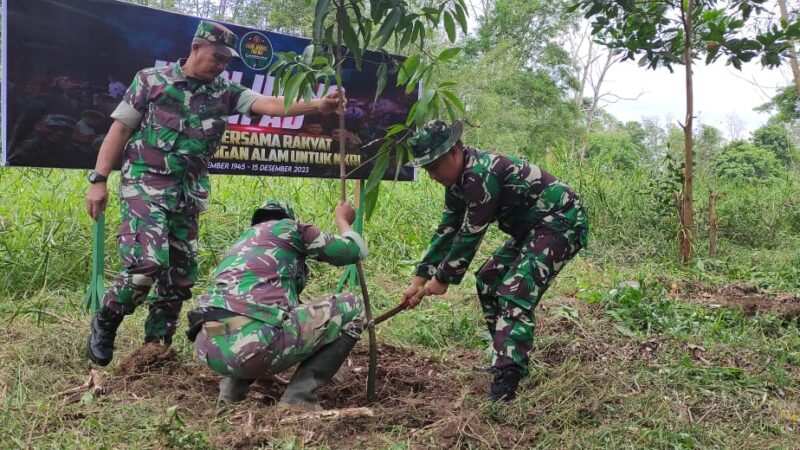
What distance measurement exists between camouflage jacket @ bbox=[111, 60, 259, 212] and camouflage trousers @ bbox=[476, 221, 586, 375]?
1658mm

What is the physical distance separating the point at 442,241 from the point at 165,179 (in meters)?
1.41

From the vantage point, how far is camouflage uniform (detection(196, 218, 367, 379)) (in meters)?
2.49

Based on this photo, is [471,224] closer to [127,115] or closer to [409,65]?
[409,65]

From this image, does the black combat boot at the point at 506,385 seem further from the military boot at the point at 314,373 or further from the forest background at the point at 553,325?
the military boot at the point at 314,373

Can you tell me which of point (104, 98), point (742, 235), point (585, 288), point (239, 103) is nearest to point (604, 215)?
point (742, 235)

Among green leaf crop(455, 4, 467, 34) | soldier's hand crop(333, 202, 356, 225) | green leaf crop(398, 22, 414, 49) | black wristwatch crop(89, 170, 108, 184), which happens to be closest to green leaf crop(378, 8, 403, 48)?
green leaf crop(398, 22, 414, 49)

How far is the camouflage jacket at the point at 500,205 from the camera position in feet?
9.22

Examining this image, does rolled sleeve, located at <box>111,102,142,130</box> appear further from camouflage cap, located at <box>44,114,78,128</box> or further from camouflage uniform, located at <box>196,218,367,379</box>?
camouflage uniform, located at <box>196,218,367,379</box>

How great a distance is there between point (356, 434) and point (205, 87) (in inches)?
75.3

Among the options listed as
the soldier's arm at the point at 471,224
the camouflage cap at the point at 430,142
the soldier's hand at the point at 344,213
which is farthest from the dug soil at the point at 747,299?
the soldier's hand at the point at 344,213

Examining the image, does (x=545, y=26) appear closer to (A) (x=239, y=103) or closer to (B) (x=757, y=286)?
(B) (x=757, y=286)

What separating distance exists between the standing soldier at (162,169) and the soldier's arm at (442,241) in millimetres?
786

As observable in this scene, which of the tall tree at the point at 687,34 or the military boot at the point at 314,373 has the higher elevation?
the tall tree at the point at 687,34

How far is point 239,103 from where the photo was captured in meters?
3.39
